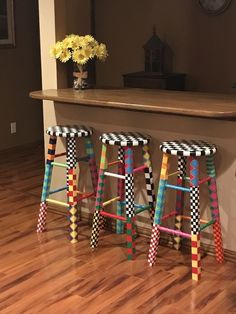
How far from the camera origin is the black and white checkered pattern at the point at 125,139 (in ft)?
10.5

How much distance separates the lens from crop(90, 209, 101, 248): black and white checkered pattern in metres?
3.42

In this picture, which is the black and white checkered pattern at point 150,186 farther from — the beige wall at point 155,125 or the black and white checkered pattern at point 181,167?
the black and white checkered pattern at point 181,167

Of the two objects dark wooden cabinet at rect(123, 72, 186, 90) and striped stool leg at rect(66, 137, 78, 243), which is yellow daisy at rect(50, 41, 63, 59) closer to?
striped stool leg at rect(66, 137, 78, 243)

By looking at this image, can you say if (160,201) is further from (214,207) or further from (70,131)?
(70,131)

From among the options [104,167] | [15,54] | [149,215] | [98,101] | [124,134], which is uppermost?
[15,54]

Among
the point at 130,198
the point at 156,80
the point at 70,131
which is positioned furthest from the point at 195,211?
the point at 156,80

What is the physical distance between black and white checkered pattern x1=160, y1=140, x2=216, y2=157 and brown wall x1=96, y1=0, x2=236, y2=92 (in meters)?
2.51

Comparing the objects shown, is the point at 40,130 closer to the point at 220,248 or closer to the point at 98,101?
the point at 98,101

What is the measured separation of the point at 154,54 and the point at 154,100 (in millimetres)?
2456

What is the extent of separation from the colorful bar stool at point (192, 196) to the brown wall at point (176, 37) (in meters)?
2.51

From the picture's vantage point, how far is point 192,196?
2982mm

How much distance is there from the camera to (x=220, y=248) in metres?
3.19

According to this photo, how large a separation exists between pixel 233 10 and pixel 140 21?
1.10 m

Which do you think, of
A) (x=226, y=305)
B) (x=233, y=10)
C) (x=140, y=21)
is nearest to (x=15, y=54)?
(x=140, y=21)
